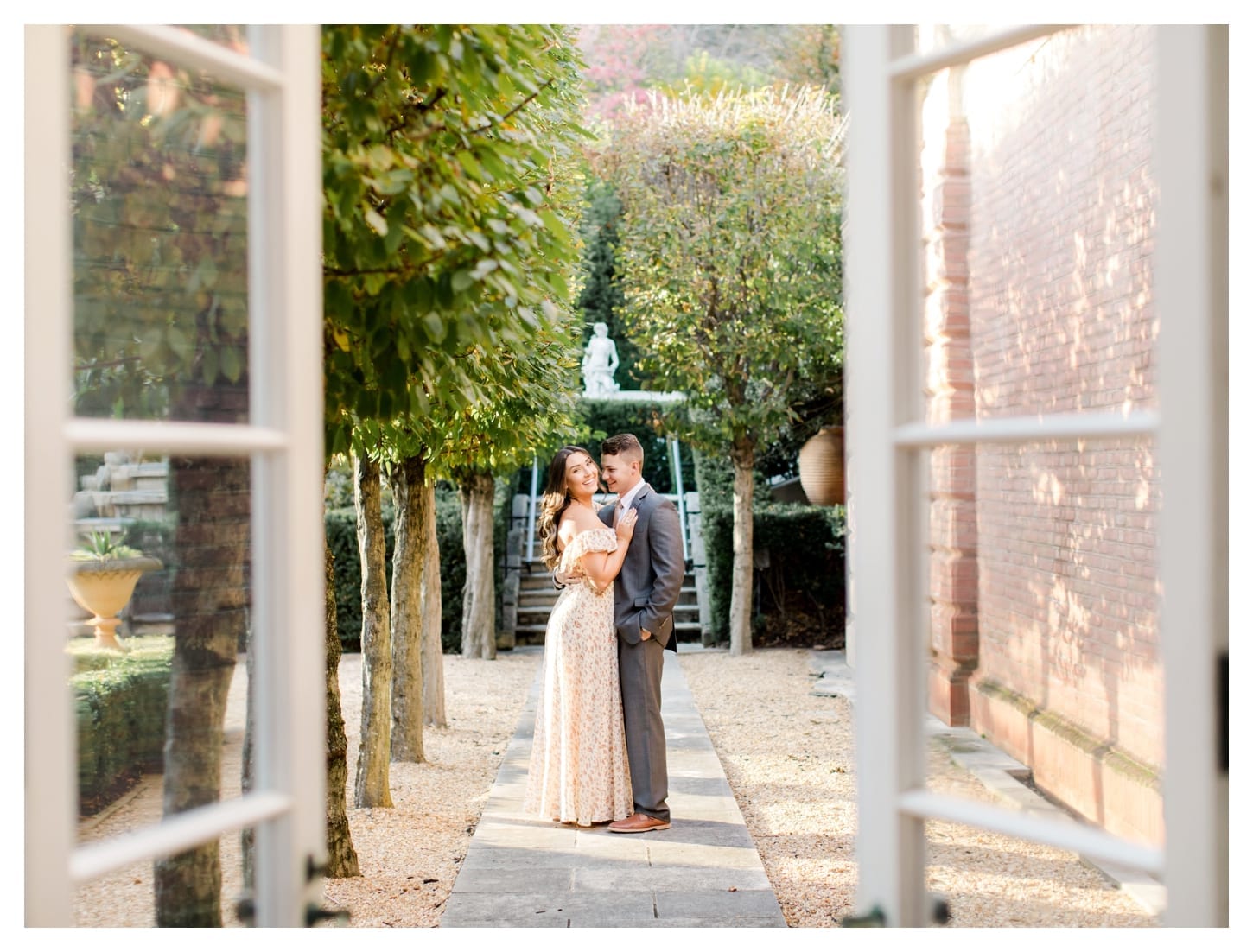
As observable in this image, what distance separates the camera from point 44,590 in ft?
4.91

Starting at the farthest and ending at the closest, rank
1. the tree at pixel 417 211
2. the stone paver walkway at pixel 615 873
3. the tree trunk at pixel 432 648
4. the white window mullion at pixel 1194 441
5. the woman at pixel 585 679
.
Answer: the tree trunk at pixel 432 648
the woman at pixel 585 679
the stone paver walkway at pixel 615 873
the tree at pixel 417 211
the white window mullion at pixel 1194 441

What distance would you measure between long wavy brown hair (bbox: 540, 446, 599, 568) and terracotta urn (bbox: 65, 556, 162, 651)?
369cm

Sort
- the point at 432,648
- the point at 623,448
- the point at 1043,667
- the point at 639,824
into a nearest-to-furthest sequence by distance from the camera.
Answer: the point at 1043,667 → the point at 639,824 → the point at 623,448 → the point at 432,648

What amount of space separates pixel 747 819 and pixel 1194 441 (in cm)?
515

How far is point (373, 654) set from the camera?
20.7 ft

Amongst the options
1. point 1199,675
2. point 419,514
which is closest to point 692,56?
point 419,514

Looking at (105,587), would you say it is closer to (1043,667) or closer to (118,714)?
(118,714)

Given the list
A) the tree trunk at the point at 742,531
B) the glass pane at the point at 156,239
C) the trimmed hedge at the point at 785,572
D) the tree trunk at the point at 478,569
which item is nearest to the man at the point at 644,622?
the glass pane at the point at 156,239

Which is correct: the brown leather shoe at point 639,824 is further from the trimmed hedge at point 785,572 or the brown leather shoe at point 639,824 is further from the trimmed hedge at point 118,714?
the trimmed hedge at point 785,572

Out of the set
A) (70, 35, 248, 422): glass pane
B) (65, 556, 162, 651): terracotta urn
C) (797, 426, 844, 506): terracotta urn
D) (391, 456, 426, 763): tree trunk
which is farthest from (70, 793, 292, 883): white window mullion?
(797, 426, 844, 506): terracotta urn

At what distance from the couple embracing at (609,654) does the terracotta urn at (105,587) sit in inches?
141

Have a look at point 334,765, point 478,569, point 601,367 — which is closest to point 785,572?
point 478,569

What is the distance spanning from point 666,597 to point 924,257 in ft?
12.4

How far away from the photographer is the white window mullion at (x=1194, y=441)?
4.85 ft
